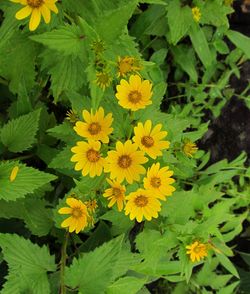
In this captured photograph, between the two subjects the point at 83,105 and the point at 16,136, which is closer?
the point at 83,105

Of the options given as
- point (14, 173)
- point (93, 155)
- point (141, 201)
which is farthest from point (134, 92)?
point (14, 173)

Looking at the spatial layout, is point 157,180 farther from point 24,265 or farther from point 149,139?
point 24,265

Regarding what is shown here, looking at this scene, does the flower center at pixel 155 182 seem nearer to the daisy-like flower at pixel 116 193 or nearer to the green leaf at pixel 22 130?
the daisy-like flower at pixel 116 193

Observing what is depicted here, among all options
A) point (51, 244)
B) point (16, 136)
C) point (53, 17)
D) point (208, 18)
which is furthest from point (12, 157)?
point (208, 18)

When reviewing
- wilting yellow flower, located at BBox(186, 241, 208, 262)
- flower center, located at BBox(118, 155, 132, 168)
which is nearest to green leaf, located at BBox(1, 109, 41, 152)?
flower center, located at BBox(118, 155, 132, 168)

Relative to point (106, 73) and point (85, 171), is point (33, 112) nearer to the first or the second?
point (85, 171)

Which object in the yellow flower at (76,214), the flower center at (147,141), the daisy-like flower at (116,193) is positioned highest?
the flower center at (147,141)

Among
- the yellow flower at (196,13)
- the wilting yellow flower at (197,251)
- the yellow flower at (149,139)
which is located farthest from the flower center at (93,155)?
the yellow flower at (196,13)
